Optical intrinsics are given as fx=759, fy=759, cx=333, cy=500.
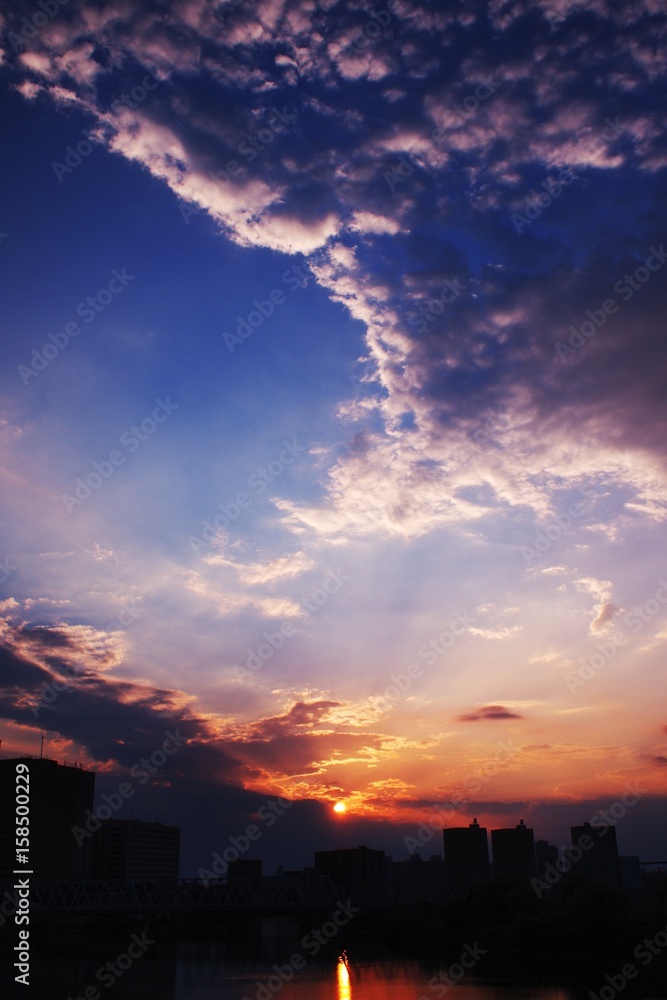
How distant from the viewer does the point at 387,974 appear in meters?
79.2

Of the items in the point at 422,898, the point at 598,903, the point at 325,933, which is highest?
the point at 598,903

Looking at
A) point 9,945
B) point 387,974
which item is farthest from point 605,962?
point 9,945

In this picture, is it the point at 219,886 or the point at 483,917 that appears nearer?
the point at 483,917

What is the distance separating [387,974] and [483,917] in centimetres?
3036

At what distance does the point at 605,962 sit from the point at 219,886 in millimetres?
89276

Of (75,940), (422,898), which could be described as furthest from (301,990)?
(75,940)

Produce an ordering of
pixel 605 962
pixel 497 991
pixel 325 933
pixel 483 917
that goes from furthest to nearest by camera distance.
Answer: pixel 325 933 → pixel 483 917 → pixel 605 962 → pixel 497 991

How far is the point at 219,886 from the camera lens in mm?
143500

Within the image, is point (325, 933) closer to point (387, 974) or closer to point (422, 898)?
point (422, 898)

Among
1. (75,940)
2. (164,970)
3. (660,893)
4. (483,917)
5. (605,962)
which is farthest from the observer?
(75,940)

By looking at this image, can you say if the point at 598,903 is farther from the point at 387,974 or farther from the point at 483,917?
the point at 483,917

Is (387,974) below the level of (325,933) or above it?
above

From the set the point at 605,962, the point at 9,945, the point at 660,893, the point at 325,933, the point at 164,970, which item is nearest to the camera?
the point at 605,962

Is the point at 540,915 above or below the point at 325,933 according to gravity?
above
